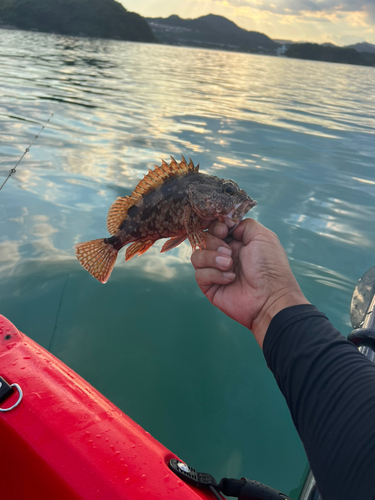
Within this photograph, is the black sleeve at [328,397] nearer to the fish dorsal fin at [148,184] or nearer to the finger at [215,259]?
the finger at [215,259]

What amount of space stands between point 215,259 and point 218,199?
1.56ft

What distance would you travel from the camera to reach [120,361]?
147 inches

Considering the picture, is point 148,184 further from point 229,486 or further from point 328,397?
point 229,486

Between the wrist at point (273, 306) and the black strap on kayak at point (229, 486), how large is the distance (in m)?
0.83

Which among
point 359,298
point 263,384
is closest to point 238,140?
point 359,298

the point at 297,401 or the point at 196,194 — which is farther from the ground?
the point at 196,194

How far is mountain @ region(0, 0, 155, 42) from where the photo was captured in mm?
98625

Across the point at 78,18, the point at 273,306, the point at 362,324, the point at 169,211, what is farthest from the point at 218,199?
the point at 78,18

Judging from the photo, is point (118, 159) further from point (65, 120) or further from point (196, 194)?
point (196, 194)

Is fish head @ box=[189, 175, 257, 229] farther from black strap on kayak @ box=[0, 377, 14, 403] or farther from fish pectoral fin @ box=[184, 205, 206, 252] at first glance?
black strap on kayak @ box=[0, 377, 14, 403]

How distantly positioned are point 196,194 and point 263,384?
2.40 meters

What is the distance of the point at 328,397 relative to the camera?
5.41ft

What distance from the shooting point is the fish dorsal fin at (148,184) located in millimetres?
2779

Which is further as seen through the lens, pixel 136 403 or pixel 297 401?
pixel 136 403
